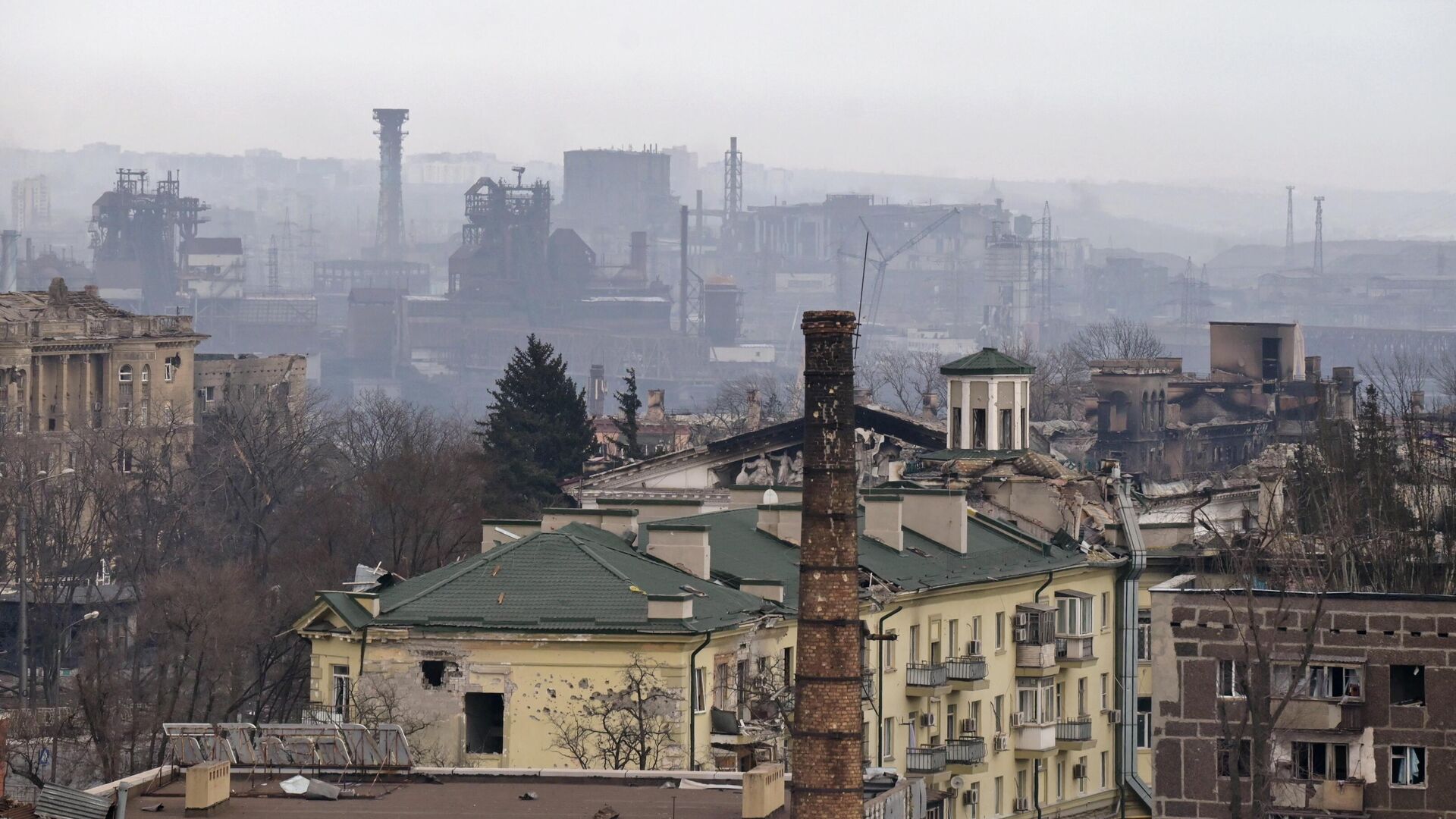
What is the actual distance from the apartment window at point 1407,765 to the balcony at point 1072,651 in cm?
1849

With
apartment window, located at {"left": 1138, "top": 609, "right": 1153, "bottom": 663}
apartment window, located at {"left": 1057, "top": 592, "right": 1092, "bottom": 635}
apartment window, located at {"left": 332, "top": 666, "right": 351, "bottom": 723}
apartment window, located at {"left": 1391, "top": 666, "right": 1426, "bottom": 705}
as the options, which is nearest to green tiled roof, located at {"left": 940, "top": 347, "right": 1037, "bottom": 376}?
apartment window, located at {"left": 1138, "top": 609, "right": 1153, "bottom": 663}

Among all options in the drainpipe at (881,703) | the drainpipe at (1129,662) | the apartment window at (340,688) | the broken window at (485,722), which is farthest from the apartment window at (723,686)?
the drainpipe at (1129,662)

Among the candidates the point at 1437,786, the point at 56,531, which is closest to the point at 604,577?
the point at 1437,786

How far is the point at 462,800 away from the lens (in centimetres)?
3341

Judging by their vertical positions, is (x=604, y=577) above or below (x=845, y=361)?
below

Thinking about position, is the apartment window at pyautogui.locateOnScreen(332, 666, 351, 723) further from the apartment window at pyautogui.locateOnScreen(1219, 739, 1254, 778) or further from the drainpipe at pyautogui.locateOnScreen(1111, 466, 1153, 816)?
the drainpipe at pyautogui.locateOnScreen(1111, 466, 1153, 816)

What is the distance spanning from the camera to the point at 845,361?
1569 inches

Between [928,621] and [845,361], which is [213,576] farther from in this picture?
[845,361]

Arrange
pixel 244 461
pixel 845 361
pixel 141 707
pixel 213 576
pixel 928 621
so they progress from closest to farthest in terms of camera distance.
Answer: pixel 845 361, pixel 928 621, pixel 141 707, pixel 213 576, pixel 244 461

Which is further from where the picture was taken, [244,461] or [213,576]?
[244,461]

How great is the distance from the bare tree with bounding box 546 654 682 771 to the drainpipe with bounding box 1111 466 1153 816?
16620mm

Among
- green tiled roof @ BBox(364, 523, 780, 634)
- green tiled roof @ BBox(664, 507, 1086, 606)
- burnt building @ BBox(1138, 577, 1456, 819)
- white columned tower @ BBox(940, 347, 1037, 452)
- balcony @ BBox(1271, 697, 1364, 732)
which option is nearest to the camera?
burnt building @ BBox(1138, 577, 1456, 819)

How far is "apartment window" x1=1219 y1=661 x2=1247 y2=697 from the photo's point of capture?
3619 cm

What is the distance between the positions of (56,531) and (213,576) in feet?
42.7
